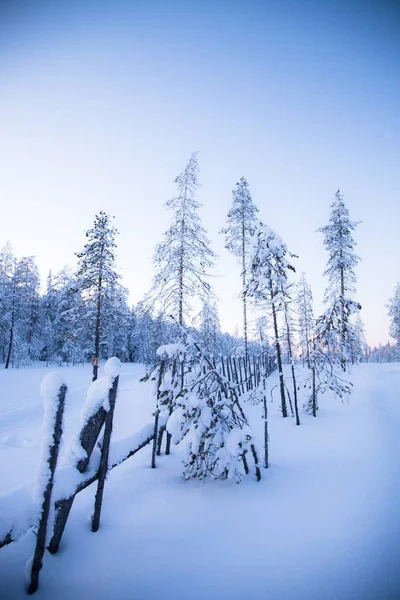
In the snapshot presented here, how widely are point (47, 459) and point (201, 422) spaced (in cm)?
220

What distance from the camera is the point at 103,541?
2.84m

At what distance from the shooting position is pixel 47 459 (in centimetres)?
223

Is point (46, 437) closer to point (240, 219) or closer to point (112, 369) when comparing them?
point (112, 369)

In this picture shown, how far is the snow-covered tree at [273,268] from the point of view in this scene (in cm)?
1001

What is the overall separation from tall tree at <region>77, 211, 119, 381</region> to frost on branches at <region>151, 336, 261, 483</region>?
48.8ft

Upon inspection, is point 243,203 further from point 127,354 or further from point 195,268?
point 127,354

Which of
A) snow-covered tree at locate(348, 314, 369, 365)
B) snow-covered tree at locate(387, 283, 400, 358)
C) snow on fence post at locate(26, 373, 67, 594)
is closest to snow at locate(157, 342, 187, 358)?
snow on fence post at locate(26, 373, 67, 594)

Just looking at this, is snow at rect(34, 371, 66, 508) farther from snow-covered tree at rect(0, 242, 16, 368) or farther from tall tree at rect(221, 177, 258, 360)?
snow-covered tree at rect(0, 242, 16, 368)

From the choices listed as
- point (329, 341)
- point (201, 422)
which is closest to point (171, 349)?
point (201, 422)

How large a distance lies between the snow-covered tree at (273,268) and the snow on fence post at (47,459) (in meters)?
8.76

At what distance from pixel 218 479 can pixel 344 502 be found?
1.91m

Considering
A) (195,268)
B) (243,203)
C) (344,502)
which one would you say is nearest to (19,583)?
(344,502)

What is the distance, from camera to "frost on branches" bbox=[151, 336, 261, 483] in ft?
12.6

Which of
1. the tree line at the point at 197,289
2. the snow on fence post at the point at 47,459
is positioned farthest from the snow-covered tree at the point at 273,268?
the snow on fence post at the point at 47,459
